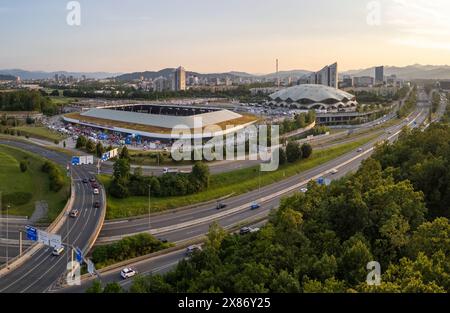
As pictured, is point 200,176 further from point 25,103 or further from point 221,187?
point 25,103

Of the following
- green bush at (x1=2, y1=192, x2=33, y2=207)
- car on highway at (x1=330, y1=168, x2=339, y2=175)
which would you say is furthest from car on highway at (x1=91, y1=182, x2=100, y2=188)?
car on highway at (x1=330, y1=168, x2=339, y2=175)

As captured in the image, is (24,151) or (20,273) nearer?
(20,273)

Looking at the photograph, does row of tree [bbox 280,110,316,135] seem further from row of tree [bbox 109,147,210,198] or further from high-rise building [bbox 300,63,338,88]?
high-rise building [bbox 300,63,338,88]

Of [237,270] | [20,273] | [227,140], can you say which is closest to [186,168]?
[227,140]

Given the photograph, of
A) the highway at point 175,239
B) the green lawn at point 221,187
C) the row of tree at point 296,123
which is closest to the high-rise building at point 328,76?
the row of tree at point 296,123

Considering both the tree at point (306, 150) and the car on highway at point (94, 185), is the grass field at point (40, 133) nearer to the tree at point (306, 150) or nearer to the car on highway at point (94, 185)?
the car on highway at point (94, 185)

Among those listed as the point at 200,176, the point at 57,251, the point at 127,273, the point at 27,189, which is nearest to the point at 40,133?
the point at 27,189

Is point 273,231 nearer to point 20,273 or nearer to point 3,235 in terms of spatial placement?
point 20,273

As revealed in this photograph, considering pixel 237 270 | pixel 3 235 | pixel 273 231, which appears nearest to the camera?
pixel 237 270
